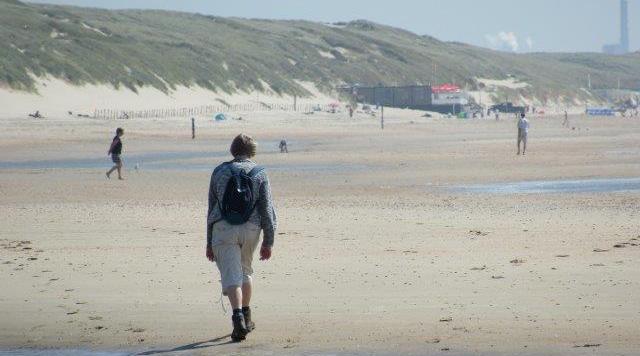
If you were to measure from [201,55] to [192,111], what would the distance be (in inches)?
1275

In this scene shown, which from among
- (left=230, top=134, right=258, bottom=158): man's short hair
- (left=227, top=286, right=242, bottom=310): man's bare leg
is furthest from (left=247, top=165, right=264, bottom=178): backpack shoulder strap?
(left=227, top=286, right=242, bottom=310): man's bare leg

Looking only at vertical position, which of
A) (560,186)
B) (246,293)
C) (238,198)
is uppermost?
(238,198)

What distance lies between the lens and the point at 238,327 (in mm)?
8398

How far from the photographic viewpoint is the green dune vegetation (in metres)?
80.1

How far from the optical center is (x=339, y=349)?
26.9ft

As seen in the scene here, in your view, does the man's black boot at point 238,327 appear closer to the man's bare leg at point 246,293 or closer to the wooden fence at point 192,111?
the man's bare leg at point 246,293

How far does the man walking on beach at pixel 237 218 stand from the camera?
8.41 metres

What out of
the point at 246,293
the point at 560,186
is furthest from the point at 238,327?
the point at 560,186

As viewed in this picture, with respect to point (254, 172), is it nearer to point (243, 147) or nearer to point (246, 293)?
point (243, 147)

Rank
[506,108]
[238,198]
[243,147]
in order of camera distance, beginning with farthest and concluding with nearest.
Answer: [506,108] → [243,147] → [238,198]

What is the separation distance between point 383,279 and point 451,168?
18714 millimetres

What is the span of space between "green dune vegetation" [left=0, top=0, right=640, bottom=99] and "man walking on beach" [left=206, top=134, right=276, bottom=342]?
61.8m

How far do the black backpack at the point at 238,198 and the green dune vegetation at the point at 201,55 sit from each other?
6191 cm

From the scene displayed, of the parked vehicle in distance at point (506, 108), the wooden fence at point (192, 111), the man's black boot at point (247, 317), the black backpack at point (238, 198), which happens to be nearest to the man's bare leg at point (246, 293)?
the man's black boot at point (247, 317)
